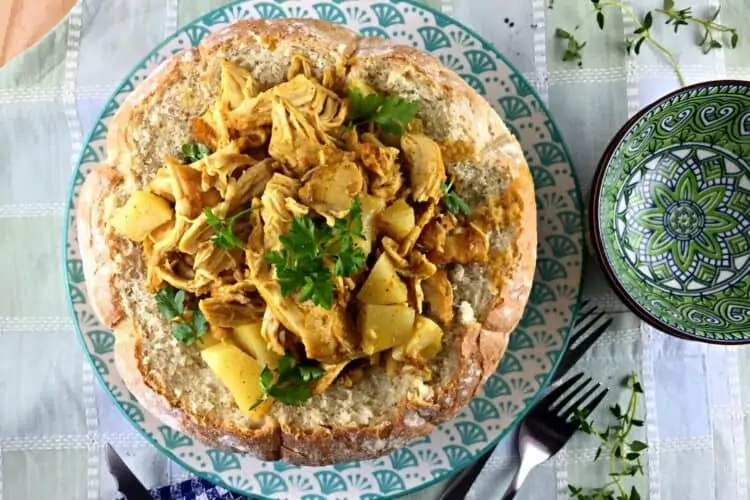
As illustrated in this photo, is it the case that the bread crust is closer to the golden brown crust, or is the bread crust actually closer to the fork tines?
the golden brown crust

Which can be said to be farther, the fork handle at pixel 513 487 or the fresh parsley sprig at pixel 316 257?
the fork handle at pixel 513 487

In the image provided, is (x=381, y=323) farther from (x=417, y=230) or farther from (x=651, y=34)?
(x=651, y=34)

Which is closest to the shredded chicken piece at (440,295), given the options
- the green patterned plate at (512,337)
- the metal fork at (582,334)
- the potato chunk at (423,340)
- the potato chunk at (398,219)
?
the potato chunk at (423,340)

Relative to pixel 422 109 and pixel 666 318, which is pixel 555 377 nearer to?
pixel 666 318

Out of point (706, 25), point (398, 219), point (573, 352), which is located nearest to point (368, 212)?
point (398, 219)

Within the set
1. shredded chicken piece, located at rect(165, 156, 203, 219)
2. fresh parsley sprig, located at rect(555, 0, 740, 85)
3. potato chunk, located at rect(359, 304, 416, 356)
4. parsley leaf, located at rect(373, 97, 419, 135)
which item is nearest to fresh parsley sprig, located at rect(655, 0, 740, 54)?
fresh parsley sprig, located at rect(555, 0, 740, 85)

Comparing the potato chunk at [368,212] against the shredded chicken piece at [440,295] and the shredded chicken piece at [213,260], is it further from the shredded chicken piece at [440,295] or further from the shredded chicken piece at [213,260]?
the shredded chicken piece at [213,260]
